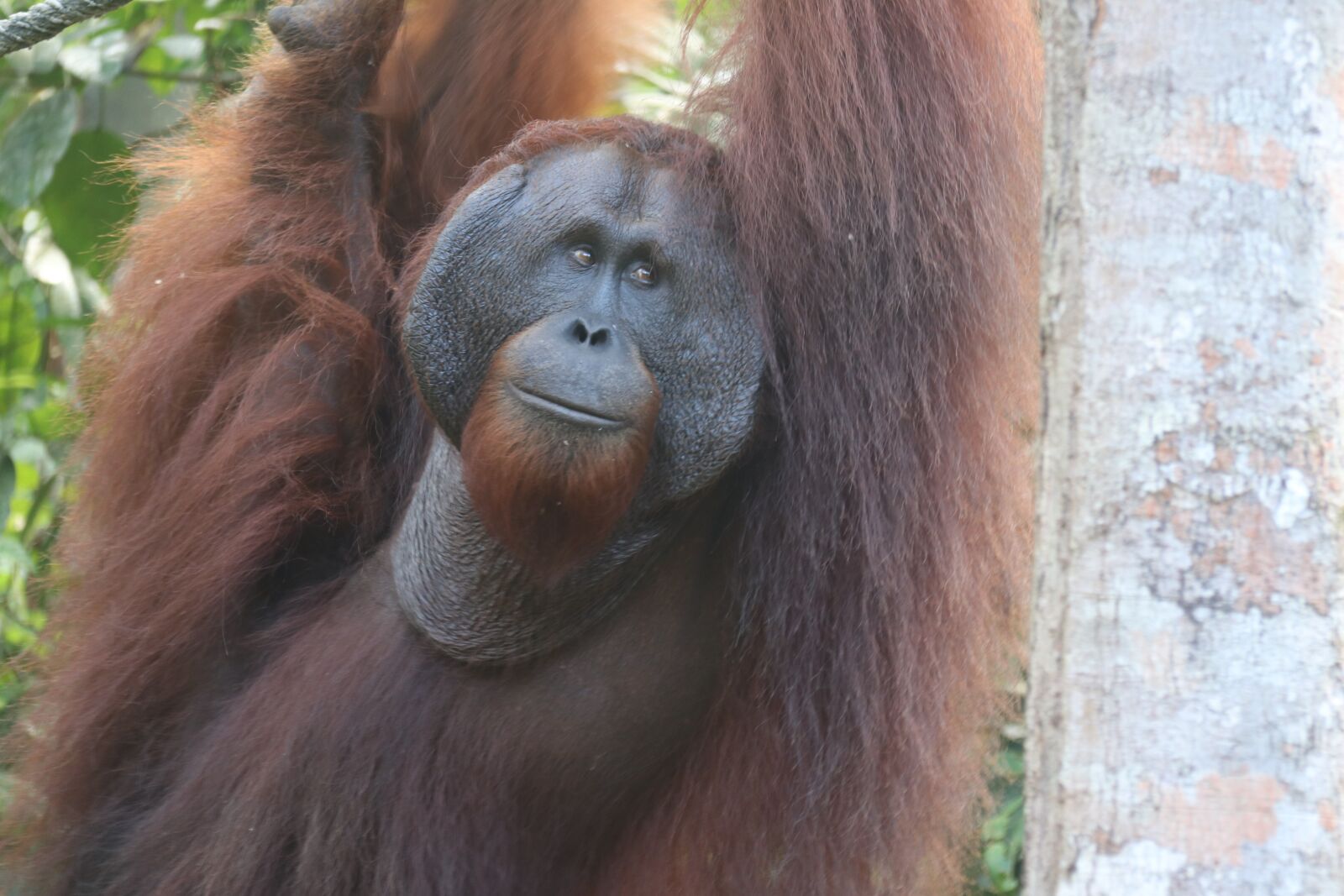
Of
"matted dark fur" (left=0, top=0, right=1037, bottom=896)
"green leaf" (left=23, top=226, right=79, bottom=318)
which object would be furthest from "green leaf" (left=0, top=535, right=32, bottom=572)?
"green leaf" (left=23, top=226, right=79, bottom=318)

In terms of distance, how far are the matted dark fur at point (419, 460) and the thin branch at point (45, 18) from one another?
0.43 meters

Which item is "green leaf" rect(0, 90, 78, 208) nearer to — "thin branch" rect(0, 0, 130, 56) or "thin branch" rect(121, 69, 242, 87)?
"thin branch" rect(121, 69, 242, 87)

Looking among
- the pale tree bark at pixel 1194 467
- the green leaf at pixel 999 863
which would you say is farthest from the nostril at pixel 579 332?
the green leaf at pixel 999 863

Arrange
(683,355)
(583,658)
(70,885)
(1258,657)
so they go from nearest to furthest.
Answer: (1258,657) < (683,355) < (583,658) < (70,885)

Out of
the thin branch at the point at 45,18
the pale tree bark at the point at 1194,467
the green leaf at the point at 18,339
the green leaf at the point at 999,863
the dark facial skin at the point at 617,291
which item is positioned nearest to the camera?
the pale tree bark at the point at 1194,467

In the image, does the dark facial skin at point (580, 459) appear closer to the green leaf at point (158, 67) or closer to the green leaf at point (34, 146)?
the green leaf at point (34, 146)

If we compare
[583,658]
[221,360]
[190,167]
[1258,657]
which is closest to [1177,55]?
[1258,657]

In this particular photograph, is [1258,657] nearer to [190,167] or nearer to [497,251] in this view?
[497,251]

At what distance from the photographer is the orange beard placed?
192 cm

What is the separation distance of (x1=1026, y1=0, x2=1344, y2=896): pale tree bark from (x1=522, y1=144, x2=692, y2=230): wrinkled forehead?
0.85m

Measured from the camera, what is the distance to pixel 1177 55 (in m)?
1.25

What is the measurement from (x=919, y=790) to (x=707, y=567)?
1.56 ft

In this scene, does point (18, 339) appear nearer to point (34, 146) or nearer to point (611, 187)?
point (34, 146)

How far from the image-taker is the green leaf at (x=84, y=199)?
333 centimetres
